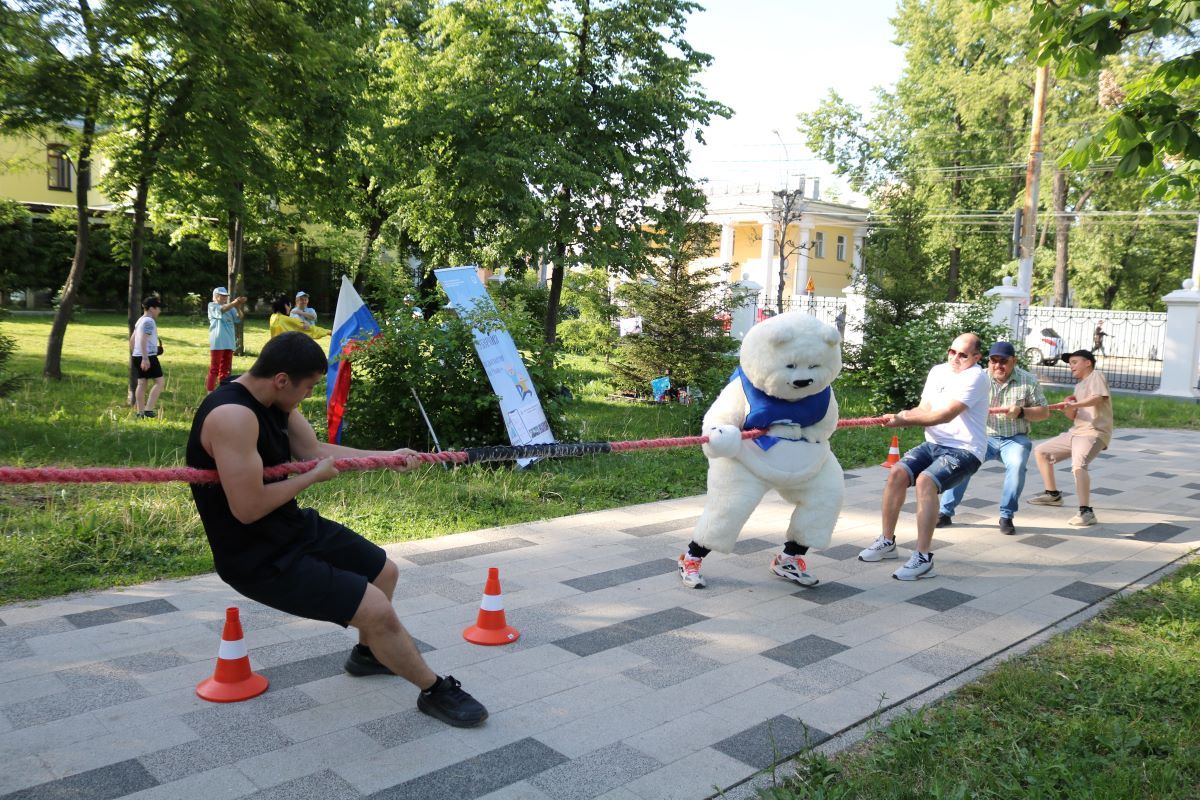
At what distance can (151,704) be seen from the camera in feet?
13.4

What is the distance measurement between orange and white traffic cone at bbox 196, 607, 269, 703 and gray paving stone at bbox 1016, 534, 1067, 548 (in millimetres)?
6389

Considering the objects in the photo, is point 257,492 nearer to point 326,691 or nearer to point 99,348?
point 326,691

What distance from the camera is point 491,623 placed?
5.00 meters

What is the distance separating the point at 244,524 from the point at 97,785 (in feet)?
3.60

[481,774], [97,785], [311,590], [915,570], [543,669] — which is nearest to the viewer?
[97,785]

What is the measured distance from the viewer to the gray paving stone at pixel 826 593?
598 centimetres

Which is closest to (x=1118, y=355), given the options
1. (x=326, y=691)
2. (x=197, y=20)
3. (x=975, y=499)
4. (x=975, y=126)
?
(x=975, y=126)

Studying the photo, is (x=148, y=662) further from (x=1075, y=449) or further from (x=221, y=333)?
(x=221, y=333)

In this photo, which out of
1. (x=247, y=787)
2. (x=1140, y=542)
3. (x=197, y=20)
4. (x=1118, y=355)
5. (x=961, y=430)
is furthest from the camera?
(x=1118, y=355)

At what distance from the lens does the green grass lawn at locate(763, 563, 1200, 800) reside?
3.54m

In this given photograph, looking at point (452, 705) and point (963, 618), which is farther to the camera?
point (963, 618)

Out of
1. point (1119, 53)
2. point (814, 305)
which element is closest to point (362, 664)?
point (1119, 53)

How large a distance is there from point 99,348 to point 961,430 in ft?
66.1

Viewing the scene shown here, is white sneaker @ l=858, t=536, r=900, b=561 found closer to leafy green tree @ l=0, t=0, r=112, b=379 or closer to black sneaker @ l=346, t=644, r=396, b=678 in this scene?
black sneaker @ l=346, t=644, r=396, b=678
